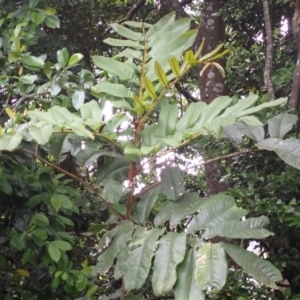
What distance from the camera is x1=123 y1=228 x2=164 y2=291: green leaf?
3.01 feet

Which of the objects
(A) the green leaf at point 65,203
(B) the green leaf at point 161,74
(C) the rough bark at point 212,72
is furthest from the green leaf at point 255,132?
(C) the rough bark at point 212,72

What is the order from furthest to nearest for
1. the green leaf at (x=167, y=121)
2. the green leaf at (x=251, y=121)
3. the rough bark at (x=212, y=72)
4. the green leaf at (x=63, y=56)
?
the rough bark at (x=212, y=72) → the green leaf at (x=63, y=56) → the green leaf at (x=167, y=121) → the green leaf at (x=251, y=121)

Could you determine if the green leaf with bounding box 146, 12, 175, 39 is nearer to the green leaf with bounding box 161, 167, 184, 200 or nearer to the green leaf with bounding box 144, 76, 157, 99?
the green leaf with bounding box 144, 76, 157, 99

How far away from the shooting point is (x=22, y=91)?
56.7 inches

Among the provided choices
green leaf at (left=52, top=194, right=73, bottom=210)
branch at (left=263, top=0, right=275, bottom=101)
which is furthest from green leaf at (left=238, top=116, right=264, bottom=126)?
branch at (left=263, top=0, right=275, bottom=101)

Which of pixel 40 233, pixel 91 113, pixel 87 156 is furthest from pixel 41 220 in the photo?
pixel 91 113

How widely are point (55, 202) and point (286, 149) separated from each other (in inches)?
27.4

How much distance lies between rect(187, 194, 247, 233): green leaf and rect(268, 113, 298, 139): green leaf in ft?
0.75

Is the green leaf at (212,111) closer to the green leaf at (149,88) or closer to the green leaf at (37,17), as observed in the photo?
the green leaf at (149,88)

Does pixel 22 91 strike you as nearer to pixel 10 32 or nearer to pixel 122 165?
pixel 10 32

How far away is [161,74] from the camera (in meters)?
1.01

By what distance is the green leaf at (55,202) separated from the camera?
1.38 metres

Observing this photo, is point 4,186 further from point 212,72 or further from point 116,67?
point 212,72

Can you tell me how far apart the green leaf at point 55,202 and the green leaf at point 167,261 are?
0.51 metres
